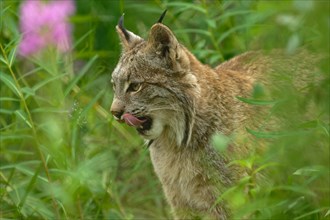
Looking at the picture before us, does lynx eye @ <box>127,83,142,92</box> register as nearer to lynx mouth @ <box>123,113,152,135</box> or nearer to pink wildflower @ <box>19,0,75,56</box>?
lynx mouth @ <box>123,113,152,135</box>

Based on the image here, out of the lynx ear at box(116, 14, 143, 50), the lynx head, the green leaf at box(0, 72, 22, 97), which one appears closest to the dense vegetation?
the green leaf at box(0, 72, 22, 97)

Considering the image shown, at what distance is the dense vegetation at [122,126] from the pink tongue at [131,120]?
9.4 inches

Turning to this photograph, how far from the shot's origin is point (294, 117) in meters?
3.40

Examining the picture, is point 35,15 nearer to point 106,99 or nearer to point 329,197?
point 329,197

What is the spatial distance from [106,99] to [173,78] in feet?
4.33

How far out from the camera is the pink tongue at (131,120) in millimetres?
5465

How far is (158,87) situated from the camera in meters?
5.63

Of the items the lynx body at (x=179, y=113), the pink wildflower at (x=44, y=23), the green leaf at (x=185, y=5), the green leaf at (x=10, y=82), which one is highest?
the pink wildflower at (x=44, y=23)

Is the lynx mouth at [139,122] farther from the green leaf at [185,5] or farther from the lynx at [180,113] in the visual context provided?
the green leaf at [185,5]

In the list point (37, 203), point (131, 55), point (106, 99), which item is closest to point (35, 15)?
point (131, 55)

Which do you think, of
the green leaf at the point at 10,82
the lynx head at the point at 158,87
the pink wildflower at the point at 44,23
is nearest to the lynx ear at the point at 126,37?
the lynx head at the point at 158,87

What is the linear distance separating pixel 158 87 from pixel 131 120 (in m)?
0.30

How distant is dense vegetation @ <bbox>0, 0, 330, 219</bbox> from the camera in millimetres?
3459

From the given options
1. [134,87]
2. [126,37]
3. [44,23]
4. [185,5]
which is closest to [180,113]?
[134,87]
